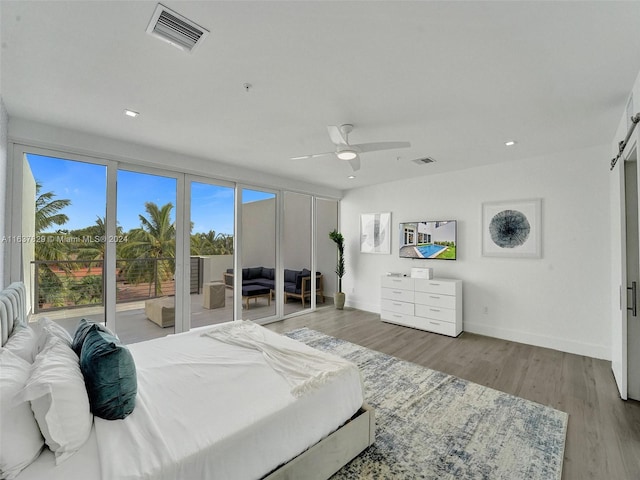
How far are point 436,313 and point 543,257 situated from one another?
1720 millimetres

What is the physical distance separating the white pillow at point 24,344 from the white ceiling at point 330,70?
6.02 ft

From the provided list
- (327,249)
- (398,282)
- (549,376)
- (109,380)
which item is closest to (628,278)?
(549,376)

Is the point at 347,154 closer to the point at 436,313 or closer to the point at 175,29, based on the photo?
the point at 175,29

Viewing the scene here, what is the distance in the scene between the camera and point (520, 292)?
13.7 ft

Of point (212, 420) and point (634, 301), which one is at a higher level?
point (634, 301)

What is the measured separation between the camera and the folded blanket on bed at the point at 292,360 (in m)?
1.79

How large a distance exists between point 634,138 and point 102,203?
17.6 ft

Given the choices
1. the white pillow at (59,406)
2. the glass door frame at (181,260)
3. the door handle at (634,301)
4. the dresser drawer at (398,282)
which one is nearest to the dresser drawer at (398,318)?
the dresser drawer at (398,282)

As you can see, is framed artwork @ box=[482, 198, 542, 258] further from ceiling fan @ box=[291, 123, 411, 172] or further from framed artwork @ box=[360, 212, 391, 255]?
ceiling fan @ box=[291, 123, 411, 172]

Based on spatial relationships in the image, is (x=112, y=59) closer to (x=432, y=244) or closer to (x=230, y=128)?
(x=230, y=128)

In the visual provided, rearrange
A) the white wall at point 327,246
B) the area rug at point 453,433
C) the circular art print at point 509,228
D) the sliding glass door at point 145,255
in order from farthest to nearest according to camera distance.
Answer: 1. the white wall at point 327,246
2. the circular art print at point 509,228
3. the sliding glass door at point 145,255
4. the area rug at point 453,433

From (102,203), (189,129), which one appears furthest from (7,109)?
(189,129)

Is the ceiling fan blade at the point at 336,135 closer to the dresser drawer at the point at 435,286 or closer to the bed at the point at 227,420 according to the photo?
the bed at the point at 227,420

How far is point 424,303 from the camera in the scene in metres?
4.71
